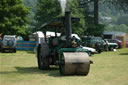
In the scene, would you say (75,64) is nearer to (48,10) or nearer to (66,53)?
(66,53)

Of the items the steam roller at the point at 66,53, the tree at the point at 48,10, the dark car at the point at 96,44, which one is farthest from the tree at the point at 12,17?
the steam roller at the point at 66,53

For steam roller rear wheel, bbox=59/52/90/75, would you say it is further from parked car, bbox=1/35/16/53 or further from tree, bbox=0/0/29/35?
tree, bbox=0/0/29/35

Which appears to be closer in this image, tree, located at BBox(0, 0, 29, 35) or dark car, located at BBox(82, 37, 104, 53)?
dark car, located at BBox(82, 37, 104, 53)

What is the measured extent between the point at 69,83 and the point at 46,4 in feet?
134

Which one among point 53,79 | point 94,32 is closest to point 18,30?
point 94,32

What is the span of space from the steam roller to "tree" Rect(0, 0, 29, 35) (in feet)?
87.4

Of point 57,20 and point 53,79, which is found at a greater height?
point 57,20

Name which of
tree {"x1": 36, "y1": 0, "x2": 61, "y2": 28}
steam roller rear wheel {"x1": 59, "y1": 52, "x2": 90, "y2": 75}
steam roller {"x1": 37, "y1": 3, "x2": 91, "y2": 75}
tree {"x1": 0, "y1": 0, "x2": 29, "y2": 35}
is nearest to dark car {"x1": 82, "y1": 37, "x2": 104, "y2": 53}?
tree {"x1": 0, "y1": 0, "x2": 29, "y2": 35}

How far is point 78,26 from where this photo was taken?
4884 cm

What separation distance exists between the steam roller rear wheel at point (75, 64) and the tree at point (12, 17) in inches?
1166

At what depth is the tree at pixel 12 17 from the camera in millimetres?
42875

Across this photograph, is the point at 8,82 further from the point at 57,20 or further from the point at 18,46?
the point at 18,46

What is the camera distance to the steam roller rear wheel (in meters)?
12.9

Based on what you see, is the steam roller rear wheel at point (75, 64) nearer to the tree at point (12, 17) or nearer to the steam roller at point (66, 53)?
the steam roller at point (66, 53)
